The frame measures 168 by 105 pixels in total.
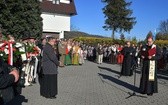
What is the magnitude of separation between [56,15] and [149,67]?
34.4 m

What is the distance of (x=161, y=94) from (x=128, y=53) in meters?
6.65

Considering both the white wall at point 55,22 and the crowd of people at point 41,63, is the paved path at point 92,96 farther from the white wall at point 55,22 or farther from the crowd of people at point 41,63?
the white wall at point 55,22

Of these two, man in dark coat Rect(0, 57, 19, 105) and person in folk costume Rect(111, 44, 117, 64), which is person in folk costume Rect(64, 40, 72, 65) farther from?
man in dark coat Rect(0, 57, 19, 105)

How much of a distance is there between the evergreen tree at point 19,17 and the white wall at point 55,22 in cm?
1565

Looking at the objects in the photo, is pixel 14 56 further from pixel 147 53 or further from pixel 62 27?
pixel 62 27

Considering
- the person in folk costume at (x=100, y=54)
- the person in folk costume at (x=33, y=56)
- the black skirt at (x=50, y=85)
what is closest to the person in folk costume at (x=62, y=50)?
the person in folk costume at (x=100, y=54)

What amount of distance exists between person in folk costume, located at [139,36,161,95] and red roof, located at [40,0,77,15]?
3271 centimetres

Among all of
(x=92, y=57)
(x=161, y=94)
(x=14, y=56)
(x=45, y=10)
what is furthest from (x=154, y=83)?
(x=45, y=10)

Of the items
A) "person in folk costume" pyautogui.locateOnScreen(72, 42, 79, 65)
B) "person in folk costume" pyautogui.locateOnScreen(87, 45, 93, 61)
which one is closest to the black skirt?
"person in folk costume" pyautogui.locateOnScreen(72, 42, 79, 65)

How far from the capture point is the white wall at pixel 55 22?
45.5 metres

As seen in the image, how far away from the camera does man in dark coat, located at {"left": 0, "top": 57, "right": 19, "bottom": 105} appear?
518cm

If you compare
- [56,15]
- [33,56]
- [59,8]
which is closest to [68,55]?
[33,56]

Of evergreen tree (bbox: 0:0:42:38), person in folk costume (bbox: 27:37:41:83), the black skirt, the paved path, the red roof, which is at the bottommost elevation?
the paved path

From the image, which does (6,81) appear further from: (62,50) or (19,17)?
(19,17)
